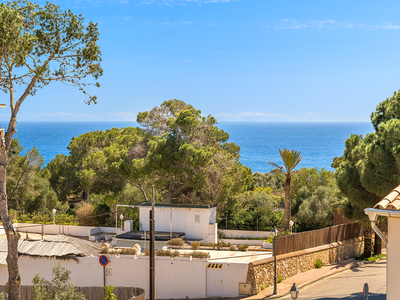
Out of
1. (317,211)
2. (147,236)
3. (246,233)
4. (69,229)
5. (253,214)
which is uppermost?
(317,211)

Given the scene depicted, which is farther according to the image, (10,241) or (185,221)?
(185,221)

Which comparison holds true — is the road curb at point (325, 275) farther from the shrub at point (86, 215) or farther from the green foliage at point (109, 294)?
the shrub at point (86, 215)

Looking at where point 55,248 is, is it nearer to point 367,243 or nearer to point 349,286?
point 349,286

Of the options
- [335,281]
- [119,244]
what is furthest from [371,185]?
A: [119,244]

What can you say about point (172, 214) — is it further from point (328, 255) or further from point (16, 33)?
point (16, 33)

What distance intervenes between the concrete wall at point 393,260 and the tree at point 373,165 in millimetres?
10457

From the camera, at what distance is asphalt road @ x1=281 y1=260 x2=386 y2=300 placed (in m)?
17.5

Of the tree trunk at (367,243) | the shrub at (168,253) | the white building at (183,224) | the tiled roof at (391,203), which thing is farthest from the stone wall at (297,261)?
the tiled roof at (391,203)

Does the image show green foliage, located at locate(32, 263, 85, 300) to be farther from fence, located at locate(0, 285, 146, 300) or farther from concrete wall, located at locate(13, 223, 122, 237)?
concrete wall, located at locate(13, 223, 122, 237)

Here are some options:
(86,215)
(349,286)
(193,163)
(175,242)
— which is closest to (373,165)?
(349,286)

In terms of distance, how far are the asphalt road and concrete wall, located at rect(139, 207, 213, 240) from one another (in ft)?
28.2

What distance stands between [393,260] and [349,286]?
13.0 m

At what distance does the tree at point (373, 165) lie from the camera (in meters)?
18.1

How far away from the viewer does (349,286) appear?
19000mm
